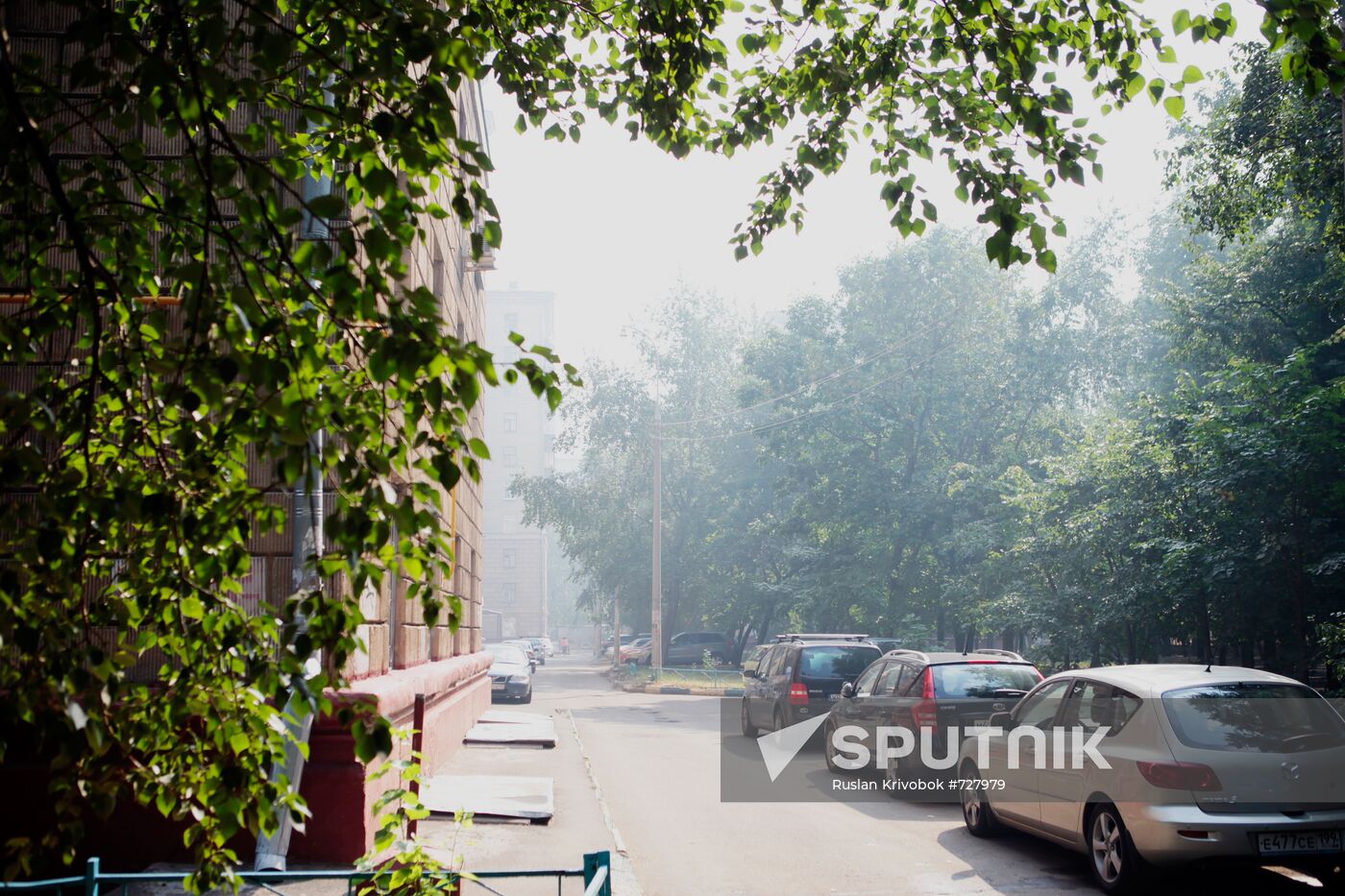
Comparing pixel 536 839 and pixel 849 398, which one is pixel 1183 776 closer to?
pixel 536 839

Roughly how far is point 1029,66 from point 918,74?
0.72 meters

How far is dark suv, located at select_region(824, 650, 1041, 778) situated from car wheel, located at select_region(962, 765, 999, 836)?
126 centimetres

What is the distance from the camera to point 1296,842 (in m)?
7.29

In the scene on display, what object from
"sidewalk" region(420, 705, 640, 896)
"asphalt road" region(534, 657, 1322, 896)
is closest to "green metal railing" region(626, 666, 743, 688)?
"asphalt road" region(534, 657, 1322, 896)

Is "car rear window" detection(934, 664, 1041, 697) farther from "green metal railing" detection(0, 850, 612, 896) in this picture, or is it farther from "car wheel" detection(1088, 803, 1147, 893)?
"green metal railing" detection(0, 850, 612, 896)

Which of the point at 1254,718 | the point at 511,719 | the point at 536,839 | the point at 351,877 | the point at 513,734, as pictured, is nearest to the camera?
the point at 351,877

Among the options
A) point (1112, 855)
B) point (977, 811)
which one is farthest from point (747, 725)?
point (1112, 855)

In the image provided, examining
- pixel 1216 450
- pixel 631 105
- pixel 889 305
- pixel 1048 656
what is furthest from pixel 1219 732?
pixel 889 305

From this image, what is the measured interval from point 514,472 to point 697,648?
42565 mm

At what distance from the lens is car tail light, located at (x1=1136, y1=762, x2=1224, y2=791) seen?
744 cm

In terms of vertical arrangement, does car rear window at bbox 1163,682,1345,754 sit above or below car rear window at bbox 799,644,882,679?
above

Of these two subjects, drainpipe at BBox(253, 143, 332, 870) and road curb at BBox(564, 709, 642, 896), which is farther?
road curb at BBox(564, 709, 642, 896)

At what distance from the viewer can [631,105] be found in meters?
6.69

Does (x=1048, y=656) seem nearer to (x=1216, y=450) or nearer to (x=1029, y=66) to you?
(x=1216, y=450)
